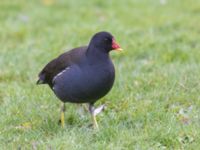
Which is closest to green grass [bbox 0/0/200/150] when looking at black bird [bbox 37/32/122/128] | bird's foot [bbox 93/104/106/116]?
bird's foot [bbox 93/104/106/116]

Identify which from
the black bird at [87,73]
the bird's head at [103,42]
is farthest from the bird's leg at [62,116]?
the bird's head at [103,42]

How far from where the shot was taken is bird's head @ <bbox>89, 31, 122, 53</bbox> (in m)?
5.43

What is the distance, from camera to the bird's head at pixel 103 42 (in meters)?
5.43

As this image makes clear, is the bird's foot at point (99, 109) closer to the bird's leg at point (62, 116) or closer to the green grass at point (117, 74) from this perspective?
the green grass at point (117, 74)

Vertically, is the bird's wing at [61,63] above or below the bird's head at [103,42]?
below

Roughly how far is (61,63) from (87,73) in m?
0.44

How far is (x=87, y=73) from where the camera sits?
5266 mm

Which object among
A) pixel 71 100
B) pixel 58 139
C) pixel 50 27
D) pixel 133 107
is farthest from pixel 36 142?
pixel 50 27

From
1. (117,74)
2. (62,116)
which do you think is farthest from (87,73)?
(117,74)

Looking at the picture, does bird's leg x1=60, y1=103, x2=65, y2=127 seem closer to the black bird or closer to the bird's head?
the black bird

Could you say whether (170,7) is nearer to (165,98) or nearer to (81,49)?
(165,98)

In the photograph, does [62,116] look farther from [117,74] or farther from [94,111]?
[117,74]

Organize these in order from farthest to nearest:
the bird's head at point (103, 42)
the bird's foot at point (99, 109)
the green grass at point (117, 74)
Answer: the bird's foot at point (99, 109) < the bird's head at point (103, 42) < the green grass at point (117, 74)

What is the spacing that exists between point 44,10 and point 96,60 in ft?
16.6
